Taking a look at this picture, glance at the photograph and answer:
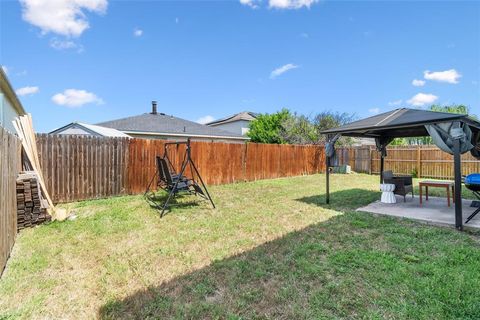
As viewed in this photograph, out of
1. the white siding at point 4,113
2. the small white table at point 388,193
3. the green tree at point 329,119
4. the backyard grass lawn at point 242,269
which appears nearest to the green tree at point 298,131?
the green tree at point 329,119

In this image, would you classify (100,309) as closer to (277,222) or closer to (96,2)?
(277,222)

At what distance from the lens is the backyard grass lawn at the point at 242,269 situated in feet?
7.47

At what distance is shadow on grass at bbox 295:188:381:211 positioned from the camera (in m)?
6.36

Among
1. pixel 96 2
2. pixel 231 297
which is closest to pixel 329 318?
pixel 231 297

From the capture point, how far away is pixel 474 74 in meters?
16.6

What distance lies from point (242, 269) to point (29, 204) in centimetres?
404

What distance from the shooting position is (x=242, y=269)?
9.93ft

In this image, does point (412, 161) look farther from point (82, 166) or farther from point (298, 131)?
point (82, 166)

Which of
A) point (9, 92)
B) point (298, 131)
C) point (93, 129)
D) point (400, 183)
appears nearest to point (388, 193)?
point (400, 183)

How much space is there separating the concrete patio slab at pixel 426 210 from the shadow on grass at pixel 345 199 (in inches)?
13.0

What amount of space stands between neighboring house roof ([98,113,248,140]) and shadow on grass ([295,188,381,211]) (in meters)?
9.24

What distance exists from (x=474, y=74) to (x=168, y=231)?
70.8 ft

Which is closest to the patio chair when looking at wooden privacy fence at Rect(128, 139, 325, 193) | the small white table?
the small white table

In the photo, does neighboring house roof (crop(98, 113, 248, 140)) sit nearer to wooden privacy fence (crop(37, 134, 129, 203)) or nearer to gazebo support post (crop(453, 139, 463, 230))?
wooden privacy fence (crop(37, 134, 129, 203))
